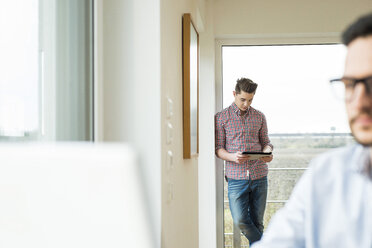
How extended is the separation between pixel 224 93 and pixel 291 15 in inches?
33.0

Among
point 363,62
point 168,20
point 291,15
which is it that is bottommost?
point 363,62

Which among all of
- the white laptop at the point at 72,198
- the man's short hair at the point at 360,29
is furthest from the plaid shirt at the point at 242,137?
the white laptop at the point at 72,198

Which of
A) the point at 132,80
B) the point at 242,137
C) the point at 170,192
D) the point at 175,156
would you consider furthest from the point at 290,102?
the point at 132,80

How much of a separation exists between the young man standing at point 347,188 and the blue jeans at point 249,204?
2473 mm

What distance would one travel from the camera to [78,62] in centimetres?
155

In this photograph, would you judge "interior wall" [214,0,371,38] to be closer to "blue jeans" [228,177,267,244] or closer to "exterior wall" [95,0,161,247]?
"blue jeans" [228,177,267,244]

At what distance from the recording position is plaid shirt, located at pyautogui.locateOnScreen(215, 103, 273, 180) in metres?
3.36

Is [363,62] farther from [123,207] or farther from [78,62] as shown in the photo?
[78,62]

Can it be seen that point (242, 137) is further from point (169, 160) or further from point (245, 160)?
point (169, 160)

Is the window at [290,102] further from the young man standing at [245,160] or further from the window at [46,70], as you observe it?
the window at [46,70]

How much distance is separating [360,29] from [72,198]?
0.73 meters

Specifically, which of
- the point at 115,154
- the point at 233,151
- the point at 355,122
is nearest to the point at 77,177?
the point at 115,154

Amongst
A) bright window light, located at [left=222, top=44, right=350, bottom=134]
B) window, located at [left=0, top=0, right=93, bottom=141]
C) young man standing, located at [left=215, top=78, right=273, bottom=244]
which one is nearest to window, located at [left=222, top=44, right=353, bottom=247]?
bright window light, located at [left=222, top=44, right=350, bottom=134]

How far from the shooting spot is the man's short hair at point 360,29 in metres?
0.84
